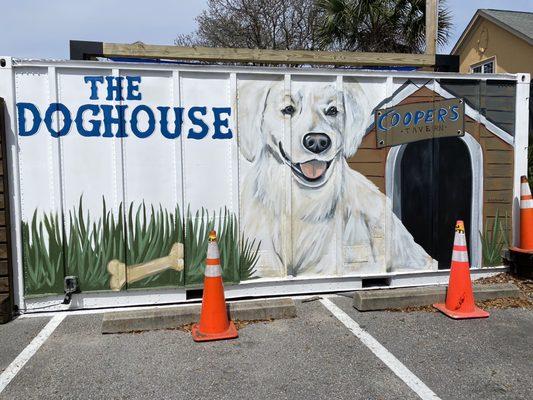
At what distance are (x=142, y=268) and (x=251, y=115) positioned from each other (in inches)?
81.2

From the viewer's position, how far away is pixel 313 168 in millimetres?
5453

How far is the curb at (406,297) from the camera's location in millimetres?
5051

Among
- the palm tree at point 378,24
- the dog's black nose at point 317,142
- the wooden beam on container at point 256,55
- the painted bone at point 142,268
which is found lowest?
the painted bone at point 142,268

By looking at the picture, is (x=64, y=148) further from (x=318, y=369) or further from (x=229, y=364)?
(x=318, y=369)

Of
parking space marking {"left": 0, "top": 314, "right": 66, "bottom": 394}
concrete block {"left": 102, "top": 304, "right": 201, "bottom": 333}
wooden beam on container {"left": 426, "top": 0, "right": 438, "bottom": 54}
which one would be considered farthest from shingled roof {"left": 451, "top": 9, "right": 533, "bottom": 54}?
parking space marking {"left": 0, "top": 314, "right": 66, "bottom": 394}

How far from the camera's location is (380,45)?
14.6 meters

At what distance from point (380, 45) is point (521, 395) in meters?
13.0

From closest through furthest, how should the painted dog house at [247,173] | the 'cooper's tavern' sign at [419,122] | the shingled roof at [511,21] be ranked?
the painted dog house at [247,173]
the 'cooper's tavern' sign at [419,122]
the shingled roof at [511,21]

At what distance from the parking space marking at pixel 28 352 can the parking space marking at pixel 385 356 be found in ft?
9.21

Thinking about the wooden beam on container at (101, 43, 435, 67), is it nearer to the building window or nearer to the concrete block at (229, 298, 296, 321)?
the concrete block at (229, 298, 296, 321)

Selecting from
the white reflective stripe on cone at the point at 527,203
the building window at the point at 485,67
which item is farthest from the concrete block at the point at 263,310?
the building window at the point at 485,67

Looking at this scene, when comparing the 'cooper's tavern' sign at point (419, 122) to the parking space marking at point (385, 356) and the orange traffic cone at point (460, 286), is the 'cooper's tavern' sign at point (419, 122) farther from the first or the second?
the parking space marking at point (385, 356)

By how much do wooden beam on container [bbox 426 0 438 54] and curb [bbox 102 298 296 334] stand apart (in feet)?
21.8

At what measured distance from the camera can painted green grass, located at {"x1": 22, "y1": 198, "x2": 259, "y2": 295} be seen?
4902 mm
